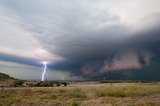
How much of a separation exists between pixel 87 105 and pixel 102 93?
20571 mm

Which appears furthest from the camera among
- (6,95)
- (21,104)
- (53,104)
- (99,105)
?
(6,95)

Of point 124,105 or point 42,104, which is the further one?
point 42,104

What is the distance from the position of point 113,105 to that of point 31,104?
16793 mm

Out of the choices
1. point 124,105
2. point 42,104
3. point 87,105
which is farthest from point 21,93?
point 124,105

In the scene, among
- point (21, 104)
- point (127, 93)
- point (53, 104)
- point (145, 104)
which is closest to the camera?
point (145, 104)

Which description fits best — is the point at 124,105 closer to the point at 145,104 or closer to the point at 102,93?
the point at 145,104

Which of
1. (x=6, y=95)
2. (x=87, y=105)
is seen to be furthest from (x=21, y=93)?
(x=87, y=105)

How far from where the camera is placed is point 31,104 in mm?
45438

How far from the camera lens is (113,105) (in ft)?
117

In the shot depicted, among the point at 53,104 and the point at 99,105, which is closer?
the point at 99,105

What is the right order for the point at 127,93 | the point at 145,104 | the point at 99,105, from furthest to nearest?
the point at 127,93, the point at 99,105, the point at 145,104

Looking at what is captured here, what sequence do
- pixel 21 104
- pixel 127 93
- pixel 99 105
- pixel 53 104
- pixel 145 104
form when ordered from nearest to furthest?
1. pixel 145 104
2. pixel 99 105
3. pixel 53 104
4. pixel 21 104
5. pixel 127 93

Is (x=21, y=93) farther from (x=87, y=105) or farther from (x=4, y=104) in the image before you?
(x=87, y=105)

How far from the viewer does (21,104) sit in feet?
155
